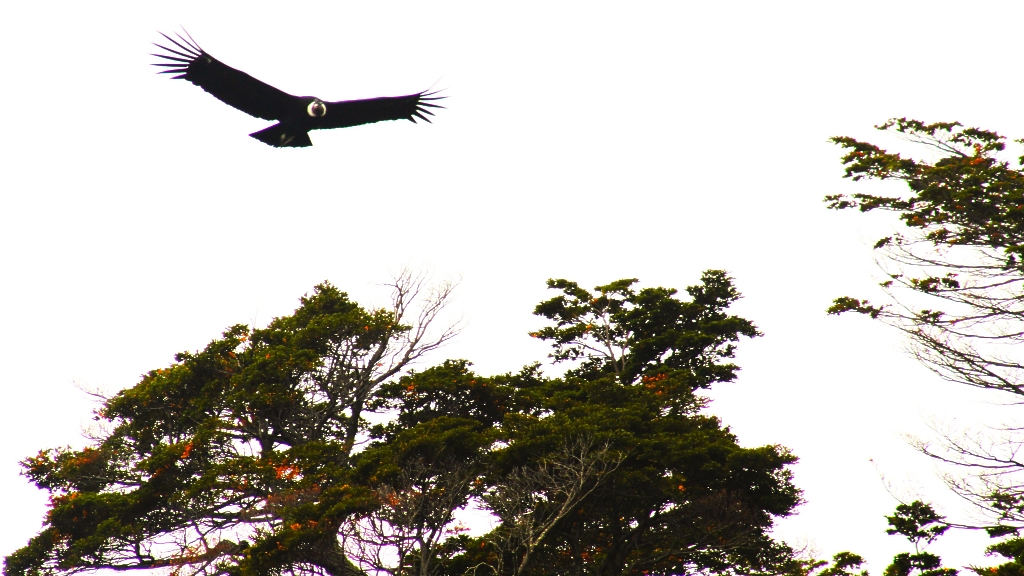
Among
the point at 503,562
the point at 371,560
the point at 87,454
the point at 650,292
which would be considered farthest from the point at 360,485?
the point at 650,292

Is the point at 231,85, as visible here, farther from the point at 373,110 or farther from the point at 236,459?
the point at 236,459

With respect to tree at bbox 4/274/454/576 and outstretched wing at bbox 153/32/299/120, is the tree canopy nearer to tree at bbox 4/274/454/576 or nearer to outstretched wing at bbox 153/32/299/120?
tree at bbox 4/274/454/576

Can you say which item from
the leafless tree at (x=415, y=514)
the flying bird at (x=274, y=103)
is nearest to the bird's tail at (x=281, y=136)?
the flying bird at (x=274, y=103)

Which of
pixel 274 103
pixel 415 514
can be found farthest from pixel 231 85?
pixel 415 514

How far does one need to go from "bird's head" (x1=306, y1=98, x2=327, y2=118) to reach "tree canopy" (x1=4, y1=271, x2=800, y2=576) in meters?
6.98

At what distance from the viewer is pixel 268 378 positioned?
21.3 m

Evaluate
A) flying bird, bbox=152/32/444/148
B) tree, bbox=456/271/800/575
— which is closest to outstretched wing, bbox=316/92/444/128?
flying bird, bbox=152/32/444/148

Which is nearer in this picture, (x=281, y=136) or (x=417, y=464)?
(x=281, y=136)

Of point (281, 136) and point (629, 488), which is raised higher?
point (281, 136)

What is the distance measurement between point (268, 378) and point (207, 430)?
1.85 metres

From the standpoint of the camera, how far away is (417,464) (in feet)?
54.7

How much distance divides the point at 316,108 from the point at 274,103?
61cm

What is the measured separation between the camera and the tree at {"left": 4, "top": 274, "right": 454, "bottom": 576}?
1684 cm

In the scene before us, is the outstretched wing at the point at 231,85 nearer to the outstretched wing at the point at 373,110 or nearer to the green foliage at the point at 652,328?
the outstretched wing at the point at 373,110
